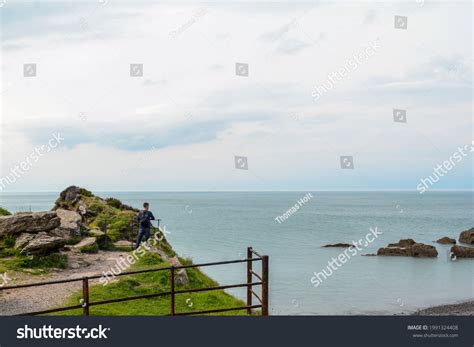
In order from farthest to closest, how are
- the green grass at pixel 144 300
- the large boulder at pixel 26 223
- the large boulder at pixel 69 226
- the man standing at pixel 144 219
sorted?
the large boulder at pixel 69 226 → the man standing at pixel 144 219 → the large boulder at pixel 26 223 → the green grass at pixel 144 300

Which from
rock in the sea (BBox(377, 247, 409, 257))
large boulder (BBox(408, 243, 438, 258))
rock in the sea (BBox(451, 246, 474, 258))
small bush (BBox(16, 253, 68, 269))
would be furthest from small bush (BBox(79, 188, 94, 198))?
rock in the sea (BBox(451, 246, 474, 258))

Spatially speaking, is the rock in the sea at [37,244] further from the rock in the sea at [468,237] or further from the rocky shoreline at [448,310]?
the rock in the sea at [468,237]

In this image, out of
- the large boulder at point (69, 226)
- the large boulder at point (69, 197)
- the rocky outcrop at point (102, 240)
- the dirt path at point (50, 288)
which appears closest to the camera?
the dirt path at point (50, 288)

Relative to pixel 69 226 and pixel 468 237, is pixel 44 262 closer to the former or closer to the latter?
pixel 69 226

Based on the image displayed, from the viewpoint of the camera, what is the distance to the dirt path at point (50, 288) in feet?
50.1

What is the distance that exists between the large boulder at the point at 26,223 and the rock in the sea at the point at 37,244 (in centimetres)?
49

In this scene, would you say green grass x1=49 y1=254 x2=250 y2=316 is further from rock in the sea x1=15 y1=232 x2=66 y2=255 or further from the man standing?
rock in the sea x1=15 y1=232 x2=66 y2=255

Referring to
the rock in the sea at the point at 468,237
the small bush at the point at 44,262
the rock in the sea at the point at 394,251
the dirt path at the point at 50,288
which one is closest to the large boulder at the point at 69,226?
the dirt path at the point at 50,288

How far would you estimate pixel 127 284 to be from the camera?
58.4ft

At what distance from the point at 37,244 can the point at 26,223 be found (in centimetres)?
182

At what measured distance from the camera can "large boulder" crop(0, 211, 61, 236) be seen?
21.8m

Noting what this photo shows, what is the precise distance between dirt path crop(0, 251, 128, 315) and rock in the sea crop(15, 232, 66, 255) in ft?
3.05
